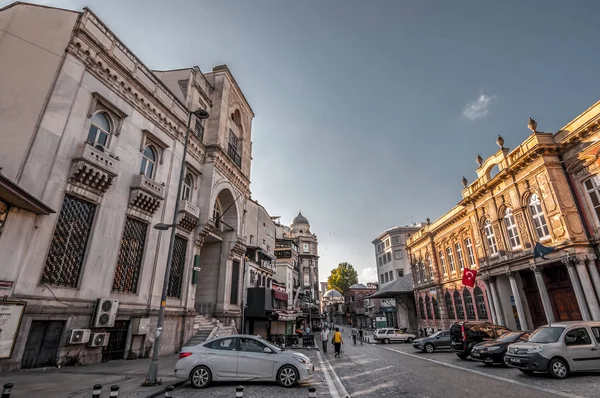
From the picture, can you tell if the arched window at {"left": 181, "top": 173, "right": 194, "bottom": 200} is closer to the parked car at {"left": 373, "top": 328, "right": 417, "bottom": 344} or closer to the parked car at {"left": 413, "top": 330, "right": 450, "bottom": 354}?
the parked car at {"left": 413, "top": 330, "right": 450, "bottom": 354}

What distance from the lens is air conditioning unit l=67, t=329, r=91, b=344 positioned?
11492 millimetres

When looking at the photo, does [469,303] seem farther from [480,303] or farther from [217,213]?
[217,213]

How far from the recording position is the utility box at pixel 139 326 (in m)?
14.6

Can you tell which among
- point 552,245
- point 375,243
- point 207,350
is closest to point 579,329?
point 552,245

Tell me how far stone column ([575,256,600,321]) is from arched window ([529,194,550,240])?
2504 mm

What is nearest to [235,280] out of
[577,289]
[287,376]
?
[287,376]

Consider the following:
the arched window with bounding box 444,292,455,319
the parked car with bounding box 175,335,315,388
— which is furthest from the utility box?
the arched window with bounding box 444,292,455,319

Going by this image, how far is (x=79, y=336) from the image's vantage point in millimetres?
11734

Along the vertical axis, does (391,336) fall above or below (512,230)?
below

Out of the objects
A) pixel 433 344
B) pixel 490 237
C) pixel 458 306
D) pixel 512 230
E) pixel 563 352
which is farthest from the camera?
pixel 458 306

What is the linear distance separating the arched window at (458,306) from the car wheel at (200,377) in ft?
90.8

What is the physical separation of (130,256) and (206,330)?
7.55 meters

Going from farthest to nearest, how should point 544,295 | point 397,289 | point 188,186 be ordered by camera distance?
point 397,289 → point 188,186 → point 544,295

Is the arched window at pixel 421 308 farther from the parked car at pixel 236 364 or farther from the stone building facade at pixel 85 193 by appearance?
the parked car at pixel 236 364
